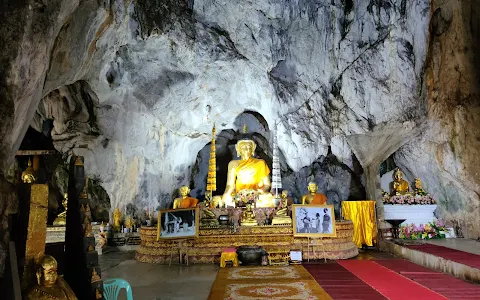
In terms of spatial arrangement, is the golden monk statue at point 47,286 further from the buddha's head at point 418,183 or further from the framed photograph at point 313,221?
the buddha's head at point 418,183

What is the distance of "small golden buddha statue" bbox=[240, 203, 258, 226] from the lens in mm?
8516

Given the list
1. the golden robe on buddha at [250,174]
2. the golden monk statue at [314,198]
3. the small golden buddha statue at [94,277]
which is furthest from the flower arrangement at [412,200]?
the small golden buddha statue at [94,277]

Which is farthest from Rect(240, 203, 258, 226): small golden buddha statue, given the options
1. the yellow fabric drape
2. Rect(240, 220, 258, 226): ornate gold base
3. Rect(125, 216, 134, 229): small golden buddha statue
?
Rect(125, 216, 134, 229): small golden buddha statue

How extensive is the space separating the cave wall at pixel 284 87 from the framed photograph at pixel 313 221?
10.3 ft

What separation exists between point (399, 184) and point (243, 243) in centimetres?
608

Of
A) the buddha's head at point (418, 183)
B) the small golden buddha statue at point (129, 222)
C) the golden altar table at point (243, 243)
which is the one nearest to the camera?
the golden altar table at point (243, 243)

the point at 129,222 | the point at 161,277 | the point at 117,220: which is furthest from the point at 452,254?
the point at 117,220

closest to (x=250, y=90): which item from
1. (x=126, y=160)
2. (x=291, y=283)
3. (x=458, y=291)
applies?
(x=126, y=160)

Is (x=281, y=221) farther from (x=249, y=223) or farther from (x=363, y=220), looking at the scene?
(x=363, y=220)

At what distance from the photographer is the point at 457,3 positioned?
8375 millimetres

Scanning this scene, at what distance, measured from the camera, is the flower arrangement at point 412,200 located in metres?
10.7

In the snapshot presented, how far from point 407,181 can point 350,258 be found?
4984mm

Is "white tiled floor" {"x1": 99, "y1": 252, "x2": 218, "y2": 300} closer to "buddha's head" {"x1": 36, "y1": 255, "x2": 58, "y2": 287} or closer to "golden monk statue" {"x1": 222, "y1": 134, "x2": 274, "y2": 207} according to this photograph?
"buddha's head" {"x1": 36, "y1": 255, "x2": 58, "y2": 287}

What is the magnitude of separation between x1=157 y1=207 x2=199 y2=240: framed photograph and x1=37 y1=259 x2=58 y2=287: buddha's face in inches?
202
